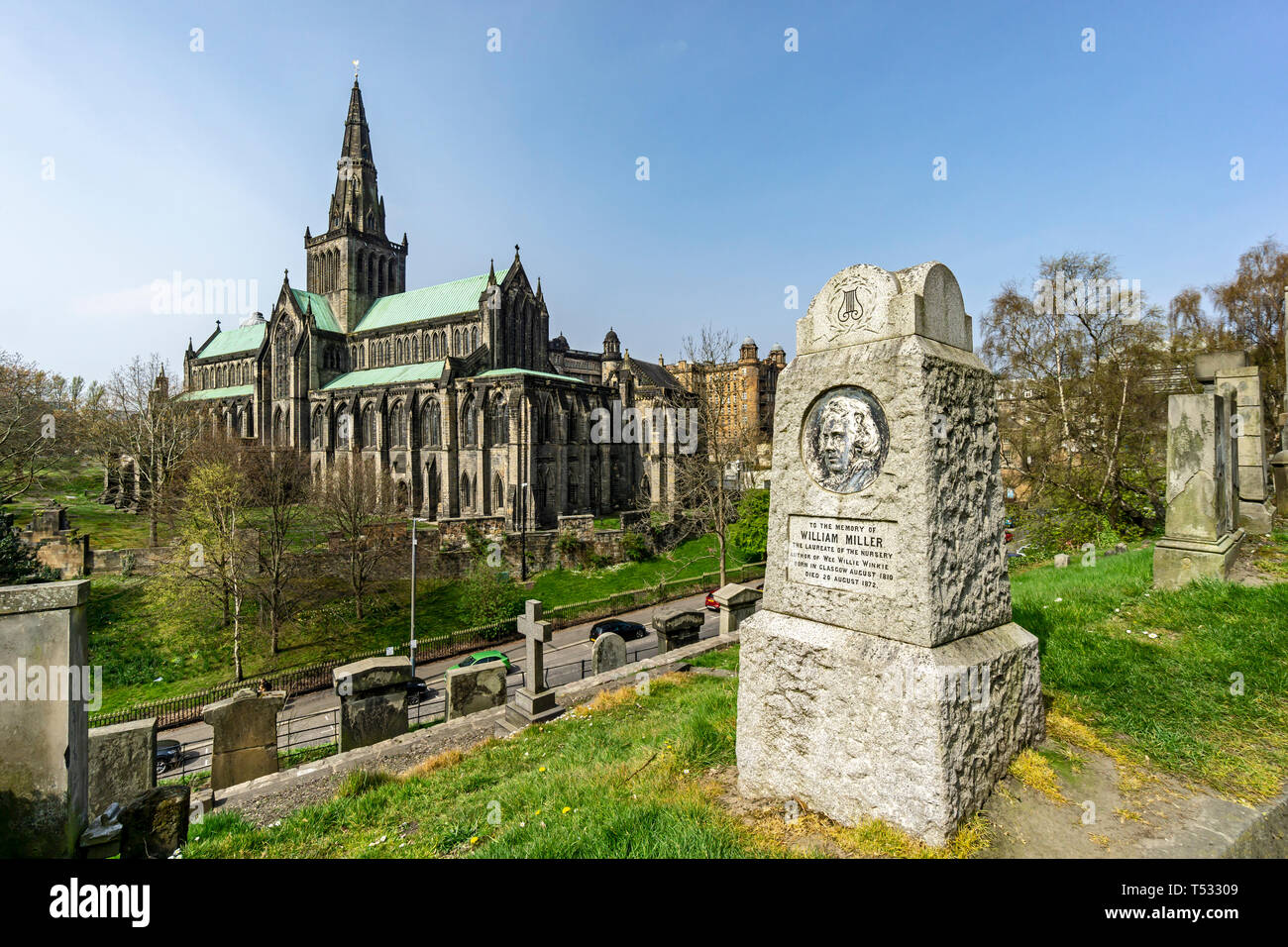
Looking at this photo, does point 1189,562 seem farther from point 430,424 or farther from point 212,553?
point 430,424

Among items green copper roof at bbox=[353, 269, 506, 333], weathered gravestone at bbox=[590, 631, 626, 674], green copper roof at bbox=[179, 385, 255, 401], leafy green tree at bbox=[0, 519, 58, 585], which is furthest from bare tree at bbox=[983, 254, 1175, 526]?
green copper roof at bbox=[179, 385, 255, 401]

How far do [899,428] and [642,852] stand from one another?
119 inches

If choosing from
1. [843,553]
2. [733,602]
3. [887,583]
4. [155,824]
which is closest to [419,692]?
[733,602]

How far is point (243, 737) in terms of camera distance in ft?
29.1

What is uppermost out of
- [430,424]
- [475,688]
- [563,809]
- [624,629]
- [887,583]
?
[430,424]

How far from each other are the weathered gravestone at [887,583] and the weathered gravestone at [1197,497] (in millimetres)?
5385

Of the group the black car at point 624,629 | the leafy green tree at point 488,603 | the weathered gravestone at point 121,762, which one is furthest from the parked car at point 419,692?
the weathered gravestone at point 121,762

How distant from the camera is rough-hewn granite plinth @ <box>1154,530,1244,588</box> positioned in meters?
7.29

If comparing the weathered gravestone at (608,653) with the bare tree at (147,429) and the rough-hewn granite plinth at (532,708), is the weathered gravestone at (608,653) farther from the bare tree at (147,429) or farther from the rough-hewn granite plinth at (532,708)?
the bare tree at (147,429)

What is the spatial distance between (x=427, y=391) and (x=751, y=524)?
27725 mm

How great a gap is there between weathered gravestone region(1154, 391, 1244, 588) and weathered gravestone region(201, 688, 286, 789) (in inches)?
518

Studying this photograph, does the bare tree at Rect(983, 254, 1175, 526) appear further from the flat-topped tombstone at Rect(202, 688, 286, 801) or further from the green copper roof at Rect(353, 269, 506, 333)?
the green copper roof at Rect(353, 269, 506, 333)

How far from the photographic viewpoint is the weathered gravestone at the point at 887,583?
11.5 ft

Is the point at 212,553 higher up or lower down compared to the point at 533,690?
higher up
